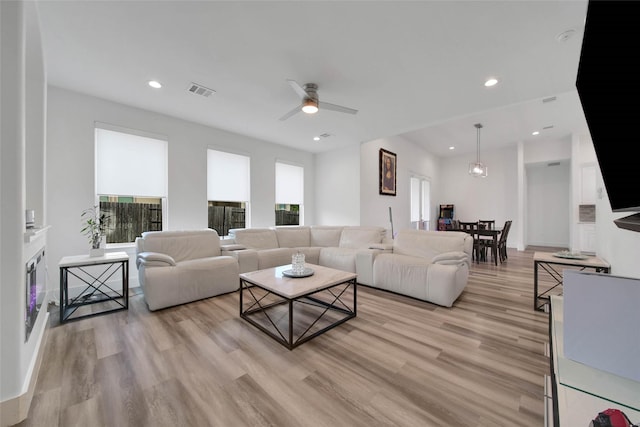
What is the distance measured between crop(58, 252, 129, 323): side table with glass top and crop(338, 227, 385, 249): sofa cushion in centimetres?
348

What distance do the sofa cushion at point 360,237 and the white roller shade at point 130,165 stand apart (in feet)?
11.2

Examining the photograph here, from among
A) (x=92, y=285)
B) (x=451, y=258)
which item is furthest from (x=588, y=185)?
(x=92, y=285)

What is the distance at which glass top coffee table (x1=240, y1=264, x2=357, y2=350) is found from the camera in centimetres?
225

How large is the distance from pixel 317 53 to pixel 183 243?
3.26 m

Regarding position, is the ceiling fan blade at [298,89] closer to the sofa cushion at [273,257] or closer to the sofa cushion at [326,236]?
the sofa cushion at [273,257]

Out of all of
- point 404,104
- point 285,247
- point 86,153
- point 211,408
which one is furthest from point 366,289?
point 86,153

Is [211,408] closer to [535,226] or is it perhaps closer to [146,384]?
[146,384]

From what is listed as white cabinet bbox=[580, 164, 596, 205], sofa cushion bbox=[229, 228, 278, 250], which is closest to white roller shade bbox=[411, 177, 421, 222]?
white cabinet bbox=[580, 164, 596, 205]

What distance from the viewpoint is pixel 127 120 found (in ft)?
12.6

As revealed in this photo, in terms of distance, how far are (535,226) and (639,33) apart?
983 cm

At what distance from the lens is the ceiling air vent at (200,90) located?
10.5ft

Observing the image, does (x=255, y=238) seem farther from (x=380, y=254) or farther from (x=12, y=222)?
(x=12, y=222)

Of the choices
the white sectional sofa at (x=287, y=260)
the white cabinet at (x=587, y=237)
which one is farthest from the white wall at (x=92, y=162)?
the white cabinet at (x=587, y=237)

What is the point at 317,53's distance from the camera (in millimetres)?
2525
